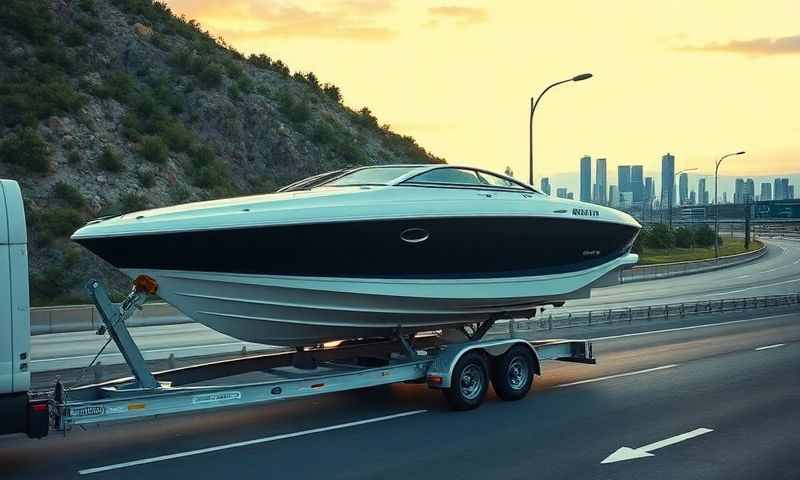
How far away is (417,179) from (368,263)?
1.52 metres

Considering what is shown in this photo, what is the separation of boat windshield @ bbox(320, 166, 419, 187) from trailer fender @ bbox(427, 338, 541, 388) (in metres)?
2.41

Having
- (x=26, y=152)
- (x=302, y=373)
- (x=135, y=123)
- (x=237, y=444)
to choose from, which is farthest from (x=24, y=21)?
(x=237, y=444)

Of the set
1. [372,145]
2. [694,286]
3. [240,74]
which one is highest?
[240,74]

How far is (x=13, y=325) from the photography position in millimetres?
7457

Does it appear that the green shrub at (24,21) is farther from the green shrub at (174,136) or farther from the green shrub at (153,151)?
the green shrub at (153,151)

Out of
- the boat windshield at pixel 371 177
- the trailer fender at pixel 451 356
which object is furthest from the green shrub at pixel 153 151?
the trailer fender at pixel 451 356

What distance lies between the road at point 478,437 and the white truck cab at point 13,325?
0.82 metres

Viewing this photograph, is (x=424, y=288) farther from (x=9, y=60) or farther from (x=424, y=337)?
(x=9, y=60)

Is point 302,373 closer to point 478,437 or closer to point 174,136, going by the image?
point 478,437

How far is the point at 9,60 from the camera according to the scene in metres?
44.0

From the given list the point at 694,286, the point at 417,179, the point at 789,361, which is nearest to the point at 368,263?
the point at 417,179

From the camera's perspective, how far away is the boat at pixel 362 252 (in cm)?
920

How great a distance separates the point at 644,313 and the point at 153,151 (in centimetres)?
2650

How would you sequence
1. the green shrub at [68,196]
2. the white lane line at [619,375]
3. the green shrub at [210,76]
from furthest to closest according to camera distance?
the green shrub at [210,76]
the green shrub at [68,196]
the white lane line at [619,375]
